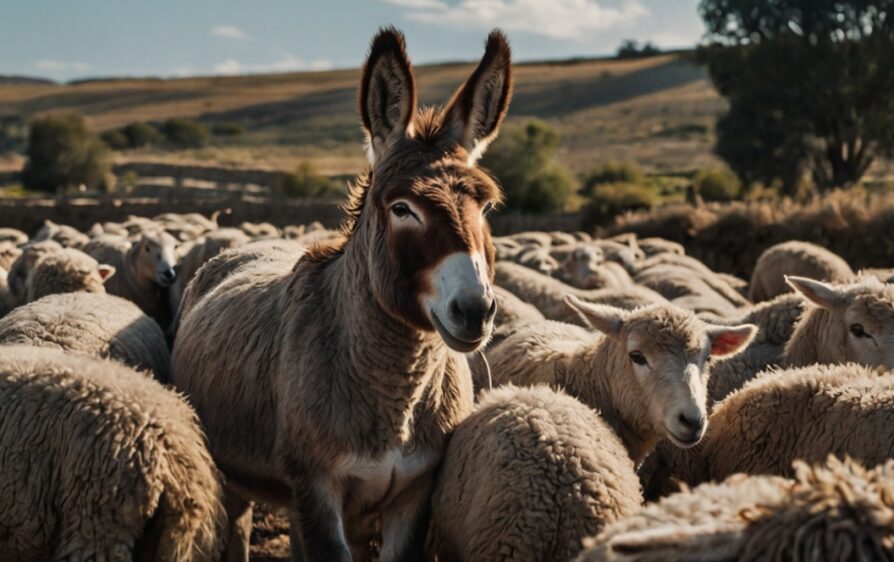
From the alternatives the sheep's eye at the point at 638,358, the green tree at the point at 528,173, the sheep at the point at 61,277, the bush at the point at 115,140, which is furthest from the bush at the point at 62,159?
the sheep's eye at the point at 638,358

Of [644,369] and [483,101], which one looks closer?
[483,101]

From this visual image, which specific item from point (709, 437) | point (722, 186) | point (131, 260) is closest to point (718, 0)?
point (722, 186)

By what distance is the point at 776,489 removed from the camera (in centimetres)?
259

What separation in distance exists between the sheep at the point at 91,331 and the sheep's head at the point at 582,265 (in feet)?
27.5

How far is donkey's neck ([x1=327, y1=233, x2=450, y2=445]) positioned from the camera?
15.5 ft

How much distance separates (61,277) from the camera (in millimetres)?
8688

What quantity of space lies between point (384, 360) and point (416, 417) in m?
0.39

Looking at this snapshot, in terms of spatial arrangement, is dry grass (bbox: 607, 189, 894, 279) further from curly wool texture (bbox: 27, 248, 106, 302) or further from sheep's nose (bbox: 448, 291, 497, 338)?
sheep's nose (bbox: 448, 291, 497, 338)

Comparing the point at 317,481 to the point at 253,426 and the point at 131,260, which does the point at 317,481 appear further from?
the point at 131,260

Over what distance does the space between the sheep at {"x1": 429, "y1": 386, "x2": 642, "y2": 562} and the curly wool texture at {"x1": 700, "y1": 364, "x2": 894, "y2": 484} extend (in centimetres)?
99

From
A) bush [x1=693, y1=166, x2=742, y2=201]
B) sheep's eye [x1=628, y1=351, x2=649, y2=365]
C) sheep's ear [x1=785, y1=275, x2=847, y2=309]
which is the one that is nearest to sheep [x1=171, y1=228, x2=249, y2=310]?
sheep's eye [x1=628, y1=351, x2=649, y2=365]

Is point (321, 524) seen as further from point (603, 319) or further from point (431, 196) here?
point (603, 319)

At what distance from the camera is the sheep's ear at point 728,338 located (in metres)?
6.18

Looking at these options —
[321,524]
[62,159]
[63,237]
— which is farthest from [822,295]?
[62,159]
